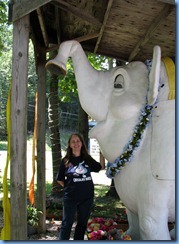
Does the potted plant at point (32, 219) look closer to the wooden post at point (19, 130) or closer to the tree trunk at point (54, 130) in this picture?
the wooden post at point (19, 130)

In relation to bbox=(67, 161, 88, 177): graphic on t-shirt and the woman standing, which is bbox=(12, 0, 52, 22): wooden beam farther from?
bbox=(67, 161, 88, 177): graphic on t-shirt

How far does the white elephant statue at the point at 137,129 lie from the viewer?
2650 millimetres

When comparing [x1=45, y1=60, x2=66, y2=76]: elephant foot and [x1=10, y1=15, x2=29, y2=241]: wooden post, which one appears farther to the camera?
[x1=45, y1=60, x2=66, y2=76]: elephant foot

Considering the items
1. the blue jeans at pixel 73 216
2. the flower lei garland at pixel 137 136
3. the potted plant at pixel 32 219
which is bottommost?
the potted plant at pixel 32 219

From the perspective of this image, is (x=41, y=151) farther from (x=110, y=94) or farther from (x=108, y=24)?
(x=108, y=24)

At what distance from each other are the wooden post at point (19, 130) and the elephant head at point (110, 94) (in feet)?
0.91

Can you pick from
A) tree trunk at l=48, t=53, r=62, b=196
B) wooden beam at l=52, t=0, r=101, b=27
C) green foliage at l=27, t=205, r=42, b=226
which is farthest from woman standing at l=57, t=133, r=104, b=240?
tree trunk at l=48, t=53, r=62, b=196

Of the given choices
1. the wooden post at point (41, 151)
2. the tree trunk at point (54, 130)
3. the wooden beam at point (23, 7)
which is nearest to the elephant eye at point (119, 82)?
the wooden beam at point (23, 7)

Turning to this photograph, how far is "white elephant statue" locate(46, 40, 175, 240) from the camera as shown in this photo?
265 centimetres

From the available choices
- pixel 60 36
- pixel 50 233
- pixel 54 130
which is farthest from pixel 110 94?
pixel 54 130

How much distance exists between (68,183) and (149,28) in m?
1.85

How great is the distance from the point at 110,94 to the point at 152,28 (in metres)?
0.89

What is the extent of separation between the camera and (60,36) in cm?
405

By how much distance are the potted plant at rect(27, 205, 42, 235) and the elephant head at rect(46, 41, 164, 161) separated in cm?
167
